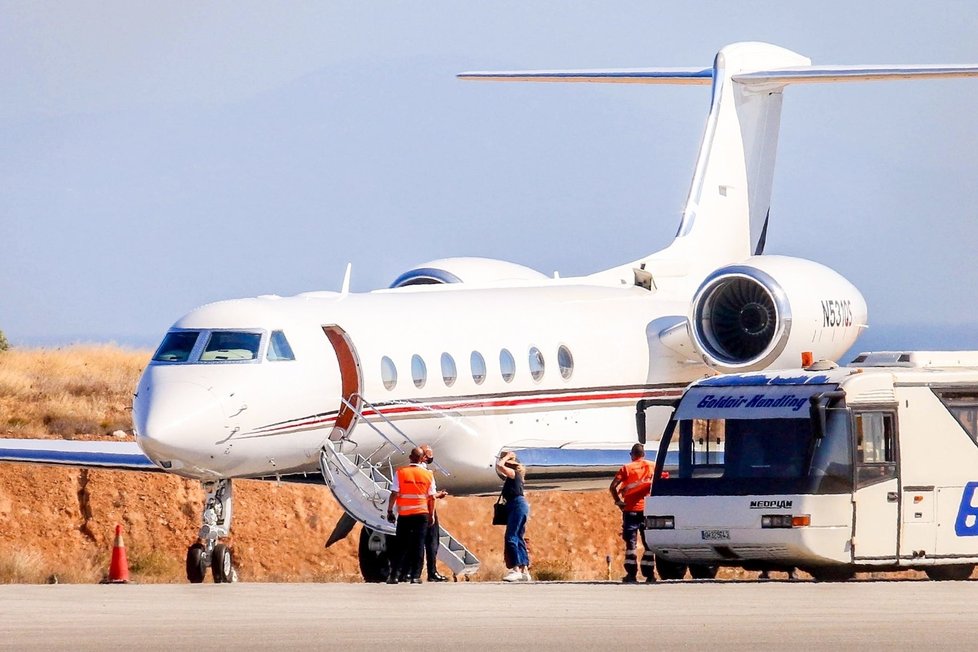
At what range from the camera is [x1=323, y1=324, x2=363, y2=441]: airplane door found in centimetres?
2453

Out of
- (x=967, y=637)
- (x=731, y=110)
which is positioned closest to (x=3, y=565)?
(x=731, y=110)

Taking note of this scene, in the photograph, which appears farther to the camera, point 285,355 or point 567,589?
point 285,355

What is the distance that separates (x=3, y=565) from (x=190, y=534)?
8649mm

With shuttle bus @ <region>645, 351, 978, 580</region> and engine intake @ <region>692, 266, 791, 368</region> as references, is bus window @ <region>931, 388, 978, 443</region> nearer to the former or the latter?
shuttle bus @ <region>645, 351, 978, 580</region>

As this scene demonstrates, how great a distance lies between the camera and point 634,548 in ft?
74.8

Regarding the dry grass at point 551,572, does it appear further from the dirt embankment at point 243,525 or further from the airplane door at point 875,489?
the airplane door at point 875,489

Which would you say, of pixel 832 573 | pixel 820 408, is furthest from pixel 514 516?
pixel 820 408

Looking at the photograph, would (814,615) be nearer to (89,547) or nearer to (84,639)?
(84,639)

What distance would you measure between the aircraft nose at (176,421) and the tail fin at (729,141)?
37.8ft

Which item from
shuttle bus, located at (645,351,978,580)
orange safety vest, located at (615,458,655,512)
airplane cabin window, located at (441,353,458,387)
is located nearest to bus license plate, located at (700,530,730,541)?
shuttle bus, located at (645,351,978,580)

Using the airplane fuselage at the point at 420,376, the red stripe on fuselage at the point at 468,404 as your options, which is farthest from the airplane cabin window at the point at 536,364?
the red stripe on fuselage at the point at 468,404

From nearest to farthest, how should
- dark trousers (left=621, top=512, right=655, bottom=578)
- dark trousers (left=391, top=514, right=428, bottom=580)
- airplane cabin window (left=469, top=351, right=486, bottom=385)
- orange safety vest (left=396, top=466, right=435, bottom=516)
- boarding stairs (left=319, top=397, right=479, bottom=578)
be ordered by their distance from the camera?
orange safety vest (left=396, top=466, right=435, bottom=516) → dark trousers (left=391, top=514, right=428, bottom=580) → dark trousers (left=621, top=512, right=655, bottom=578) → boarding stairs (left=319, top=397, right=479, bottom=578) → airplane cabin window (left=469, top=351, right=486, bottom=385)

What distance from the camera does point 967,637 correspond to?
47.6ft

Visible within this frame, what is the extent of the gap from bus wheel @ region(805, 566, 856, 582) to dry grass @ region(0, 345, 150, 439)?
15384 millimetres
